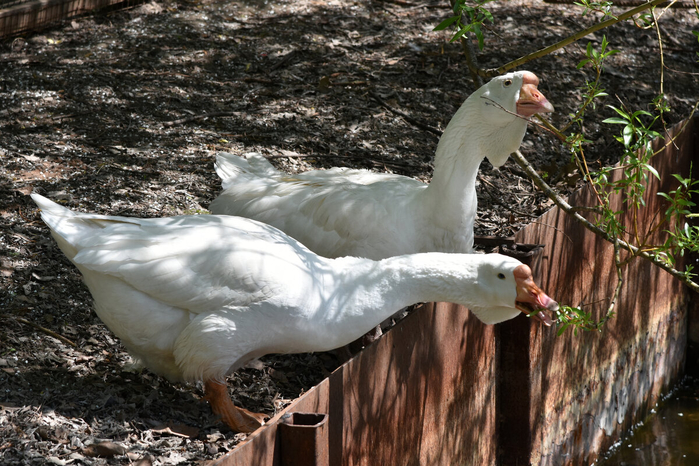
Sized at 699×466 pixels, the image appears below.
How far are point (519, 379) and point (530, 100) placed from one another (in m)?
1.63

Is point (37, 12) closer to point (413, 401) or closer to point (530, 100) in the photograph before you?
point (530, 100)

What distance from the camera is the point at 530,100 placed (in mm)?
4254

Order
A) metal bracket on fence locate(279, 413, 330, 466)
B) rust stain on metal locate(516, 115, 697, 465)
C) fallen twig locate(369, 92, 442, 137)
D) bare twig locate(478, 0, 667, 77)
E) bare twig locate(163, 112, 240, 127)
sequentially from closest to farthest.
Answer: metal bracket on fence locate(279, 413, 330, 466), bare twig locate(478, 0, 667, 77), rust stain on metal locate(516, 115, 697, 465), bare twig locate(163, 112, 240, 127), fallen twig locate(369, 92, 442, 137)

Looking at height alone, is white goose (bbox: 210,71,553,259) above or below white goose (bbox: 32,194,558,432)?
above

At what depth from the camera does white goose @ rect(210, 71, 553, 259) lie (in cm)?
436

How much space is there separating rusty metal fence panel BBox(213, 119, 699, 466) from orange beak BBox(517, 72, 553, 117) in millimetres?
711

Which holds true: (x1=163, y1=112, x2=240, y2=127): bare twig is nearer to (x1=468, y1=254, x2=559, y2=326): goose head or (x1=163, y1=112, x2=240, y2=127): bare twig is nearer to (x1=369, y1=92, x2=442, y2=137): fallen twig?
(x1=369, y1=92, x2=442, y2=137): fallen twig

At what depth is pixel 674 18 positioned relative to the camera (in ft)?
31.1

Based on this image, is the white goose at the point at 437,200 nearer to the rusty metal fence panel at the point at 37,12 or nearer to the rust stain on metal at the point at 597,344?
the rust stain on metal at the point at 597,344

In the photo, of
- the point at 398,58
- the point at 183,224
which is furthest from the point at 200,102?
the point at 183,224

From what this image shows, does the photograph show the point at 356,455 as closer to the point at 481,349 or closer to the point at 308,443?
the point at 308,443

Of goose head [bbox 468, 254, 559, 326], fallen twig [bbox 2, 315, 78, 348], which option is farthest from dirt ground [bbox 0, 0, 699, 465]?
goose head [bbox 468, 254, 559, 326]

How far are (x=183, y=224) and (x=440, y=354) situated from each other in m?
1.51

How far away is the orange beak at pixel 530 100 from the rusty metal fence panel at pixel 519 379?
28.0 inches
